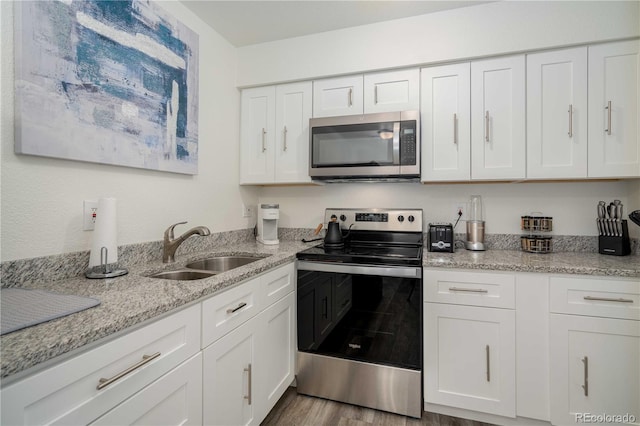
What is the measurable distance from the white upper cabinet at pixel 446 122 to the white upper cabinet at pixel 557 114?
35cm

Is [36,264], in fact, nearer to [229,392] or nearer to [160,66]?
[229,392]

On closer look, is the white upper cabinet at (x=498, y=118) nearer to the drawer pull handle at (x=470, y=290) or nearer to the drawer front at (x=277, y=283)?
the drawer pull handle at (x=470, y=290)

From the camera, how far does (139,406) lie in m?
0.85

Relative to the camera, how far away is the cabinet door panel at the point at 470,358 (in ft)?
5.14

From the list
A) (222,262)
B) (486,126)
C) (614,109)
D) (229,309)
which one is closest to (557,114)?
(614,109)

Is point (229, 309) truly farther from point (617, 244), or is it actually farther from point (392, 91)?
point (617, 244)

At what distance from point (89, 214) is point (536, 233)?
8.45 feet

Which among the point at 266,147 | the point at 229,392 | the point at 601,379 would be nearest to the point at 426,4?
the point at 266,147

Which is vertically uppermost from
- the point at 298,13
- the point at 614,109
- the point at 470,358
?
the point at 298,13

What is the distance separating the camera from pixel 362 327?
1726 millimetres

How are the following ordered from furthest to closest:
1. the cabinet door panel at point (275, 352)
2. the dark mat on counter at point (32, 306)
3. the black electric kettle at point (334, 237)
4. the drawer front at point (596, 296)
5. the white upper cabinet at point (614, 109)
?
the black electric kettle at point (334, 237), the white upper cabinet at point (614, 109), the cabinet door panel at point (275, 352), the drawer front at point (596, 296), the dark mat on counter at point (32, 306)

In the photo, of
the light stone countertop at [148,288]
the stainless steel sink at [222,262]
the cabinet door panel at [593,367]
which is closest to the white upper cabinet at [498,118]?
the light stone countertop at [148,288]

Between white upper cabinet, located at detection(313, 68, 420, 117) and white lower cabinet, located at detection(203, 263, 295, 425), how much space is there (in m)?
1.16

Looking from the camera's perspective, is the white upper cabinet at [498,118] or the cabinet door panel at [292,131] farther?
the cabinet door panel at [292,131]
